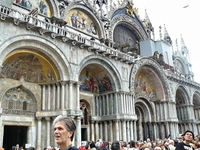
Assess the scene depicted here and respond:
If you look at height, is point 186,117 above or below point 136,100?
below

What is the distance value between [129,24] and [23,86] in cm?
1669

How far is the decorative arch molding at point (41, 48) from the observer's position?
1244 cm

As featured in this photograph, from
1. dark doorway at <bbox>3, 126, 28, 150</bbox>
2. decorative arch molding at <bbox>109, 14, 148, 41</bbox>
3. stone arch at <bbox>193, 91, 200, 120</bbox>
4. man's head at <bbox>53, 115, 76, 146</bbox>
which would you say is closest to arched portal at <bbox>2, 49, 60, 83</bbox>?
dark doorway at <bbox>3, 126, 28, 150</bbox>

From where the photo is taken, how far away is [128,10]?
2683cm

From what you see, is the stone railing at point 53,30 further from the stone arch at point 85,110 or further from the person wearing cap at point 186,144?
the person wearing cap at point 186,144

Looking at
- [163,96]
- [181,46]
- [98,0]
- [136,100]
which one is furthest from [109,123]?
[181,46]

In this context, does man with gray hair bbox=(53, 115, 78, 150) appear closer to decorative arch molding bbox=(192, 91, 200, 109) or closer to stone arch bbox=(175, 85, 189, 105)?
stone arch bbox=(175, 85, 189, 105)

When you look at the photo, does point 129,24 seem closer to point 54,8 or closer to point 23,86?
point 54,8

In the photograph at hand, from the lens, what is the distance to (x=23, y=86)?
14602 mm

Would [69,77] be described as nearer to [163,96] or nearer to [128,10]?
[163,96]

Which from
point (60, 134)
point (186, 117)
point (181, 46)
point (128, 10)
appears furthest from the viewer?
point (181, 46)

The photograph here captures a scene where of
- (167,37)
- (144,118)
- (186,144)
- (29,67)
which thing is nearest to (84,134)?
(29,67)

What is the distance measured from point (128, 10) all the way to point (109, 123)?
14550mm

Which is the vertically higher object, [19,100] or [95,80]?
[95,80]
